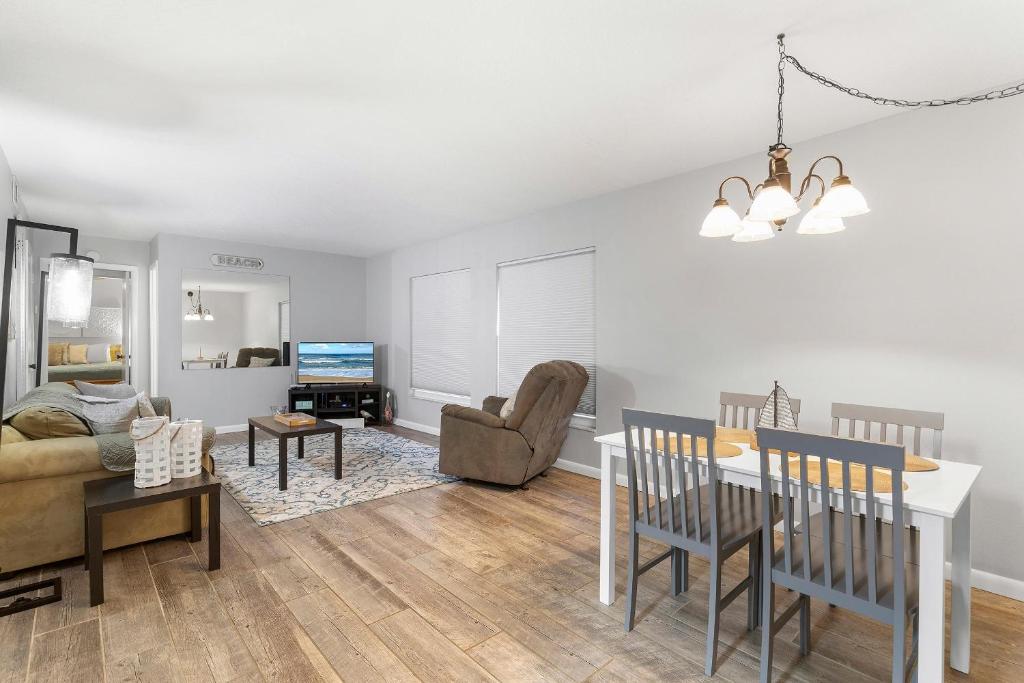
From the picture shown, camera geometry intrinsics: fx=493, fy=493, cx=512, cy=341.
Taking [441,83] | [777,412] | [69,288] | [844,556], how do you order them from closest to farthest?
1. [844,556]
2. [777,412]
3. [441,83]
4. [69,288]

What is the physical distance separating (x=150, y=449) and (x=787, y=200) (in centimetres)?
321

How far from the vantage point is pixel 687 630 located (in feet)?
7.04

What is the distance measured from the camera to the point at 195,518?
298 centimetres

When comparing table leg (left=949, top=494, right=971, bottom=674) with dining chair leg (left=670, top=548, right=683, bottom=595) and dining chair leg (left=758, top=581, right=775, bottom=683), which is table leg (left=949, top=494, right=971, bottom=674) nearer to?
dining chair leg (left=758, top=581, right=775, bottom=683)

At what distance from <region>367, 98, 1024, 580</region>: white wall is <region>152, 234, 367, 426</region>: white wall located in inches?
167

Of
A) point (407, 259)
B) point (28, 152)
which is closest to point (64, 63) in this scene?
point (28, 152)

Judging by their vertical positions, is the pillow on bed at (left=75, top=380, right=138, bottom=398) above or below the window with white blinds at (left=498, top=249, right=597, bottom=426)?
below

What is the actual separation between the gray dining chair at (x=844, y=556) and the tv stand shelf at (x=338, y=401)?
5.65 metres

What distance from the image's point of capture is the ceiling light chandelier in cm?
185

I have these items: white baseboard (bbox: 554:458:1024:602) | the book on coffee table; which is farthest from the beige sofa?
white baseboard (bbox: 554:458:1024:602)

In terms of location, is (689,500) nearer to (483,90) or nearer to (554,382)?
(554,382)

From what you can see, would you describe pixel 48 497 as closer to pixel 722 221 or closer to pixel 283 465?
pixel 283 465

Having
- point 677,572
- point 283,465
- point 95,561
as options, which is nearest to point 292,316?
point 283,465

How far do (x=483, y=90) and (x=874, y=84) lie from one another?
1969mm
